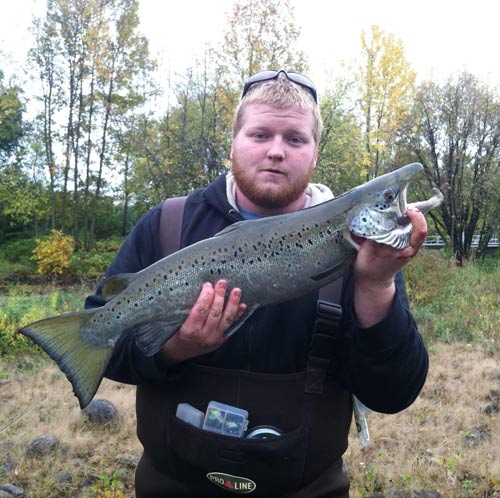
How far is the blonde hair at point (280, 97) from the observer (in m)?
2.84

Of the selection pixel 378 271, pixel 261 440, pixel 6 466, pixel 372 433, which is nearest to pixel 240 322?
pixel 261 440

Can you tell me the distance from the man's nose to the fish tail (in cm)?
132

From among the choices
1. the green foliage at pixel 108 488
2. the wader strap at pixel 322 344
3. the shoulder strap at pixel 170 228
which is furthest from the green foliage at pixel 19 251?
the wader strap at pixel 322 344

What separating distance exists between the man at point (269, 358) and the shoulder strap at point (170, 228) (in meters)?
0.04

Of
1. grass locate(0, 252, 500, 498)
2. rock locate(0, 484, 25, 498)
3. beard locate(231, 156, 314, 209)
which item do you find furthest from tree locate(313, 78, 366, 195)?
beard locate(231, 156, 314, 209)

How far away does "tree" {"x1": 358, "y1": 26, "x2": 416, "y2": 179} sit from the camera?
23.5m

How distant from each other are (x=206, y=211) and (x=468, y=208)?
26.6m

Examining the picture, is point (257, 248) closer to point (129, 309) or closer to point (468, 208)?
point (129, 309)

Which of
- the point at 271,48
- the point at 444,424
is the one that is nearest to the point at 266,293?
the point at 444,424

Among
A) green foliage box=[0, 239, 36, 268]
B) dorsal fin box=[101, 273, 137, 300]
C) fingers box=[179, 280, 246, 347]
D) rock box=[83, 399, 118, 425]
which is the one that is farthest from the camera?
green foliage box=[0, 239, 36, 268]

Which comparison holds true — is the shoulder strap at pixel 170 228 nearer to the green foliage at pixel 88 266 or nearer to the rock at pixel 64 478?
the rock at pixel 64 478

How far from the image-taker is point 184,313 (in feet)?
8.60

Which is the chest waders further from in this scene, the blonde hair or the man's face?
the blonde hair

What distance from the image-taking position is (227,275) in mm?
2604
